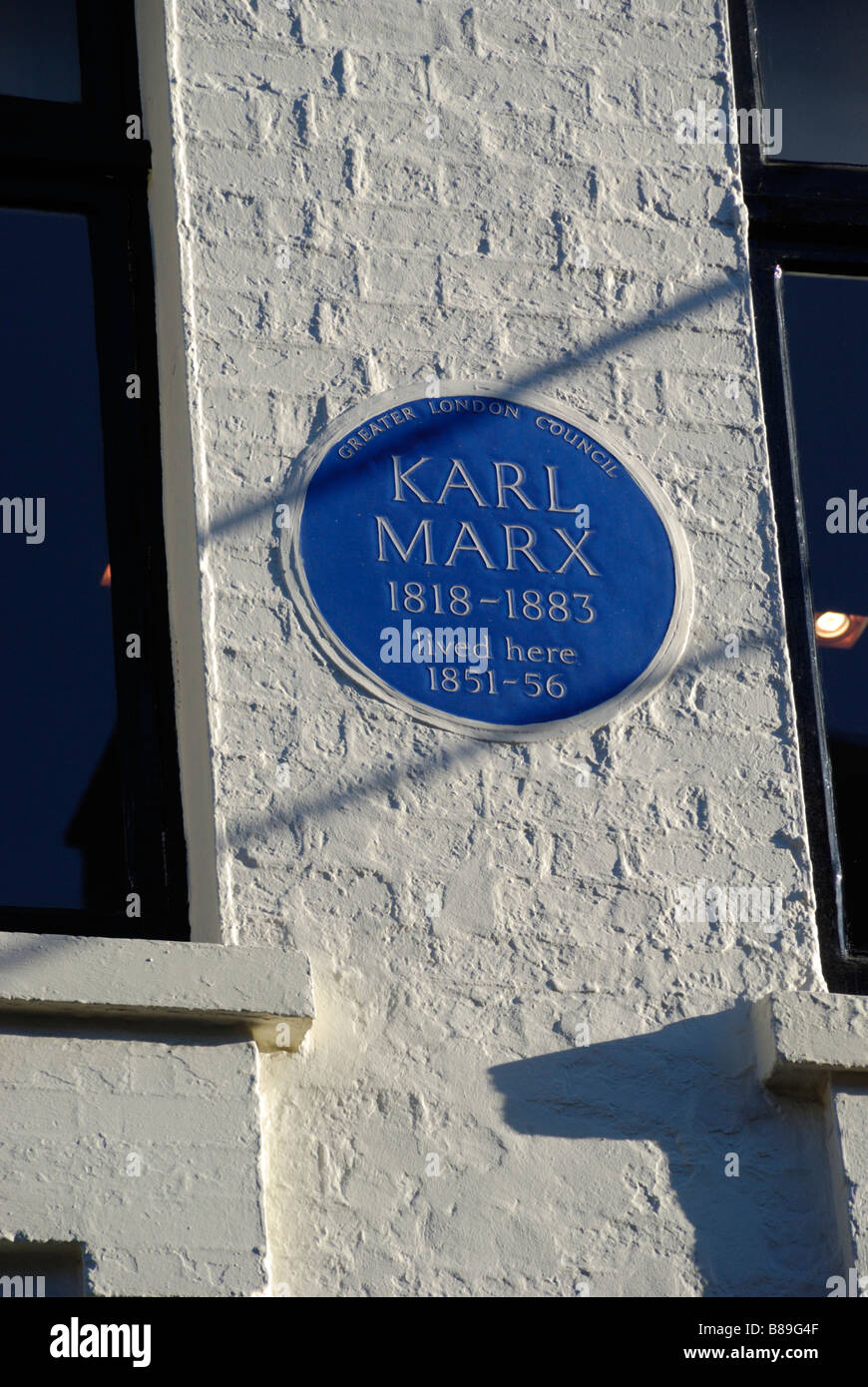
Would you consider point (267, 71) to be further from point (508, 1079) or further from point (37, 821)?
point (508, 1079)

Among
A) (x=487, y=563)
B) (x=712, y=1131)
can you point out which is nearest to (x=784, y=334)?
(x=487, y=563)

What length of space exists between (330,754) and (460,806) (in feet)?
0.91

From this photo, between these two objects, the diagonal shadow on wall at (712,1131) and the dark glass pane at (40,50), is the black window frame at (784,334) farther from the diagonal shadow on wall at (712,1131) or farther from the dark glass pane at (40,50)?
the dark glass pane at (40,50)

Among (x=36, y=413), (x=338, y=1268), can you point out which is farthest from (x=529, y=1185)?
(x=36, y=413)

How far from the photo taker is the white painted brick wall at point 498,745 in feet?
12.3

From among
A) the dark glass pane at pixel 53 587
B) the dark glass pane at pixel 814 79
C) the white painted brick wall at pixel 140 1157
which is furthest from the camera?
the dark glass pane at pixel 814 79

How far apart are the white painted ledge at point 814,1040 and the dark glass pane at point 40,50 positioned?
265 cm

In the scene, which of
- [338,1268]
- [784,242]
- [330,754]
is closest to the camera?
[338,1268]

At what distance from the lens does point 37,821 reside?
4.04m

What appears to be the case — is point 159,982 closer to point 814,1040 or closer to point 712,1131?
point 712,1131

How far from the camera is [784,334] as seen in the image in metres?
4.80

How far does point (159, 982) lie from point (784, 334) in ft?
7.29

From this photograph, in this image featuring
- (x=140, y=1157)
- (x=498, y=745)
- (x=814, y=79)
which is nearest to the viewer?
(x=140, y=1157)

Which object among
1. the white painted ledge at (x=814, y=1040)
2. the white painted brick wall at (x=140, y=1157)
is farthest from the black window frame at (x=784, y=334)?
the white painted brick wall at (x=140, y=1157)
